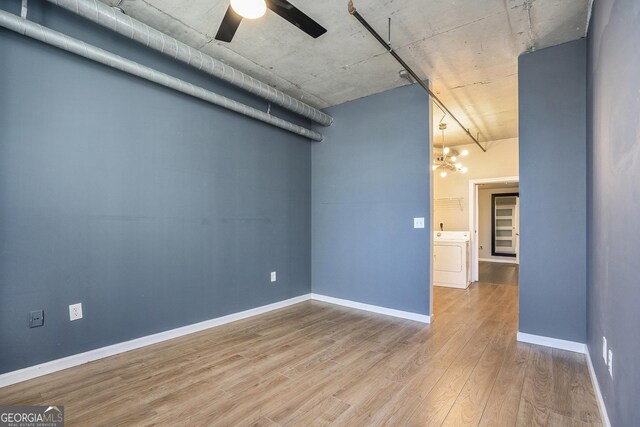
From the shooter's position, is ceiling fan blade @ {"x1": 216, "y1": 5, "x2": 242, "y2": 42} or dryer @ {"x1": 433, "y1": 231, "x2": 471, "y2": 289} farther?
dryer @ {"x1": 433, "y1": 231, "x2": 471, "y2": 289}

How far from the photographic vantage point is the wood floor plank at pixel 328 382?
188 cm

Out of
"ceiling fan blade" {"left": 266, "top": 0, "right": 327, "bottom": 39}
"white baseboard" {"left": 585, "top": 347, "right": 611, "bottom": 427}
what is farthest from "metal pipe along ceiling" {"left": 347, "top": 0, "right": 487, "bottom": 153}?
"white baseboard" {"left": 585, "top": 347, "right": 611, "bottom": 427}

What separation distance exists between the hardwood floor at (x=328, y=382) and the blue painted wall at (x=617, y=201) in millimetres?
458

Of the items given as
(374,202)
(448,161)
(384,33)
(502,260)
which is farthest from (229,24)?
(502,260)

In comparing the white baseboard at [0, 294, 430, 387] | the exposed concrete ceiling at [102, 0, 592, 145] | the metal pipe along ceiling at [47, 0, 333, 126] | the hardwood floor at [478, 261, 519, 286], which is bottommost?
the hardwood floor at [478, 261, 519, 286]

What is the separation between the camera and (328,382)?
2279 millimetres

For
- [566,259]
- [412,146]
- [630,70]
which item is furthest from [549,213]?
[630,70]

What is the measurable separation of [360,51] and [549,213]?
2.47 m

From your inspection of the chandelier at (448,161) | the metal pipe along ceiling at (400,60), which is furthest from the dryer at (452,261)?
the metal pipe along ceiling at (400,60)

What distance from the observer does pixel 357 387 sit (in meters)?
2.21

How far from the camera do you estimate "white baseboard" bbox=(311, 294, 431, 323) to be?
372 cm

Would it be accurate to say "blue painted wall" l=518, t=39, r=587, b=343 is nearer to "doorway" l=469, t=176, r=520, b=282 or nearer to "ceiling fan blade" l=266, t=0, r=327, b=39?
"ceiling fan blade" l=266, t=0, r=327, b=39

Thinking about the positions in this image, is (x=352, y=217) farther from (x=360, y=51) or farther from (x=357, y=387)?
(x=357, y=387)

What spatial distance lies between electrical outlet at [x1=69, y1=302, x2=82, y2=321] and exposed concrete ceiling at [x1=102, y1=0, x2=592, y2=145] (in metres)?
2.47
